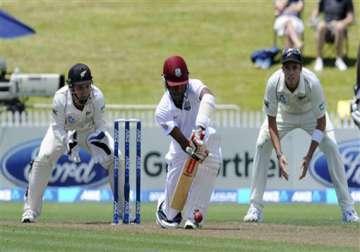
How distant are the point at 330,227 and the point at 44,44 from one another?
1724cm

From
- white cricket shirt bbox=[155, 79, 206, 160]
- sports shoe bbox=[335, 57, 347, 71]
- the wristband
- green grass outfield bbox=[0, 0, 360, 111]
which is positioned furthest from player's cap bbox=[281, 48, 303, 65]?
sports shoe bbox=[335, 57, 347, 71]

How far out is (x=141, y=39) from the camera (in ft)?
94.0

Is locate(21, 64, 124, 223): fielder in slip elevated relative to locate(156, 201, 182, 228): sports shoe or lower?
elevated

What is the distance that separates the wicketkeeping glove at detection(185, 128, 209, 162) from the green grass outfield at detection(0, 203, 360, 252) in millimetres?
750

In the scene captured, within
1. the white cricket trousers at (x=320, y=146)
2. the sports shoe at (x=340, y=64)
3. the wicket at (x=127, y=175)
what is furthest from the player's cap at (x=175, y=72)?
the sports shoe at (x=340, y=64)

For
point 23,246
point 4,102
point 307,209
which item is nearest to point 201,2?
point 4,102

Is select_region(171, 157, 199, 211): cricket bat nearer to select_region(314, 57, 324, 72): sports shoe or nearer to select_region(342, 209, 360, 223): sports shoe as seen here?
select_region(342, 209, 360, 223): sports shoe

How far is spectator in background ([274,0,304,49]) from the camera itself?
2545 cm

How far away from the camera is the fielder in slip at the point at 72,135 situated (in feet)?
41.4

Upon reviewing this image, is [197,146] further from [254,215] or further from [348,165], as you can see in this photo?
[348,165]

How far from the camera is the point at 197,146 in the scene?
1162cm

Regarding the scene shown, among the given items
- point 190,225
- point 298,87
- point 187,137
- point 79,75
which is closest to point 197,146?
point 187,137

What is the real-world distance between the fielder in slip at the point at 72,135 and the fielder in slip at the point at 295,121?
5.70 feet

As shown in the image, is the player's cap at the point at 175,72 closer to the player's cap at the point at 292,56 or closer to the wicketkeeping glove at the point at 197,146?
the wicketkeeping glove at the point at 197,146
